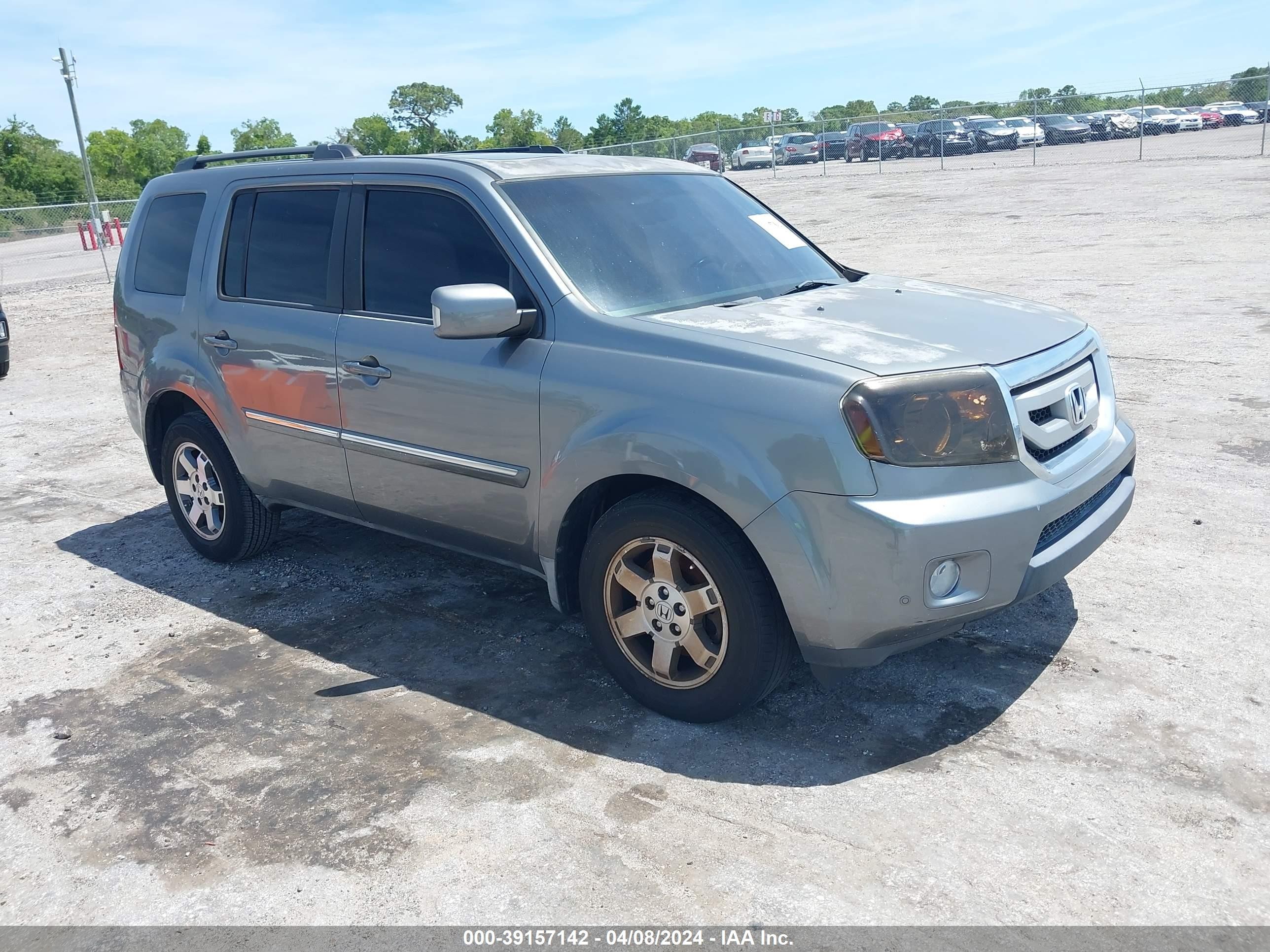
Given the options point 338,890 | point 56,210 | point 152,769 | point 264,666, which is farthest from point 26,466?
point 56,210

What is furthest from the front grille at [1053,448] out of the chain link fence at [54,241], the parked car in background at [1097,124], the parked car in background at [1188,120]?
the parked car in background at [1097,124]

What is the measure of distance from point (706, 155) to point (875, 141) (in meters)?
6.27

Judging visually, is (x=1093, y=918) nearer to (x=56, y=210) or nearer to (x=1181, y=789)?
(x=1181, y=789)

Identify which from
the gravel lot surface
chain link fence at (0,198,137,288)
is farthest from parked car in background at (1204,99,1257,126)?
the gravel lot surface

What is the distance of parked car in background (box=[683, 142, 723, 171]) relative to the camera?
39062 millimetres

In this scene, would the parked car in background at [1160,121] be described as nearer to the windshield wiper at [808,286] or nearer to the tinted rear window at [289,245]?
the windshield wiper at [808,286]

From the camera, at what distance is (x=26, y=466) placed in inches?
326

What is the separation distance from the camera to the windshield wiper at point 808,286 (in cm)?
457

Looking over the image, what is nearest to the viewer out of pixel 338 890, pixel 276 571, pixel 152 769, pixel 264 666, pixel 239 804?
pixel 338 890

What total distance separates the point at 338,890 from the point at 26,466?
646 cm

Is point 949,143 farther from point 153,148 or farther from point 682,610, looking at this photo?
point 153,148

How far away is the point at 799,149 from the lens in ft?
139

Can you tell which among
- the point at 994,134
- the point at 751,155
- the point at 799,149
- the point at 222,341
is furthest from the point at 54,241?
the point at 222,341

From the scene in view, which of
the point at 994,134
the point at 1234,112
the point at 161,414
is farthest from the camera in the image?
the point at 1234,112
